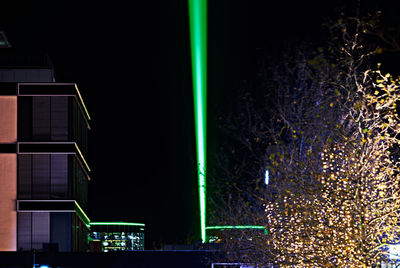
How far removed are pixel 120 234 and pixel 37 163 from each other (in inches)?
4340

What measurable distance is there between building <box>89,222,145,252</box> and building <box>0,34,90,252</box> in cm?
10539

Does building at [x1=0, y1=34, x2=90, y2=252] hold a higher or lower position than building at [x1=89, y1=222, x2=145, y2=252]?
higher

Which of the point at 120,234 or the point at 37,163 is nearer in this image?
the point at 37,163

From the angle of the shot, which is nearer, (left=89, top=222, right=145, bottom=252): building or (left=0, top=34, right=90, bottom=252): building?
(left=0, top=34, right=90, bottom=252): building

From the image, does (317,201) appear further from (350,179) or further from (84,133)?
(84,133)

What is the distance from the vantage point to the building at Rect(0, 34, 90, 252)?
41.2 metres

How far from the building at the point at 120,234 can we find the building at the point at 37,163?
4149 inches

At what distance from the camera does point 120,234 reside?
15038cm

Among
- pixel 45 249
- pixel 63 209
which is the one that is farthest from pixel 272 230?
pixel 63 209

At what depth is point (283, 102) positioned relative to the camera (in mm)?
29109

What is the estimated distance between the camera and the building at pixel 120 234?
488 ft

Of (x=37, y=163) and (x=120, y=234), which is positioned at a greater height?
(x=37, y=163)

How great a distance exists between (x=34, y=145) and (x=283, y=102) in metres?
18.7

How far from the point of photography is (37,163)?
1661 inches
